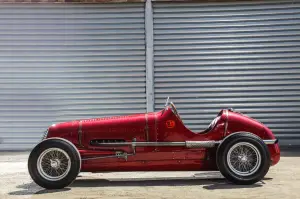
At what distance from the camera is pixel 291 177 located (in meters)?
6.96

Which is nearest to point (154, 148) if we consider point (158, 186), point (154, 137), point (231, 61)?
point (154, 137)

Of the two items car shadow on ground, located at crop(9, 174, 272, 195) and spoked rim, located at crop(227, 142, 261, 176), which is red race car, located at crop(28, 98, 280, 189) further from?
car shadow on ground, located at crop(9, 174, 272, 195)

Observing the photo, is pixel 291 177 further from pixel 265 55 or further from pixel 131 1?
pixel 131 1

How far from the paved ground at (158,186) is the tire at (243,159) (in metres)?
0.14

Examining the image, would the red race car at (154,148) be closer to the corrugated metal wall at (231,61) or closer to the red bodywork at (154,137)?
the red bodywork at (154,137)

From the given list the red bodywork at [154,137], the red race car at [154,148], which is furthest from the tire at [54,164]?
the red bodywork at [154,137]

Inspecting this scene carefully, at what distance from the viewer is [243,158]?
629cm

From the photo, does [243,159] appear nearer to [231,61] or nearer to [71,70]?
[231,61]

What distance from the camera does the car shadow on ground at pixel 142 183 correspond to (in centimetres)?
613

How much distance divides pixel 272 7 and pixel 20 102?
6534 mm

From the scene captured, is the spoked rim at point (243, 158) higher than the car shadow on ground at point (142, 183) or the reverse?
higher

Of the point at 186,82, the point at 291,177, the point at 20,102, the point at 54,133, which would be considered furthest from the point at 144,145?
the point at 20,102

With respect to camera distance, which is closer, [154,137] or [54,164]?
[54,164]

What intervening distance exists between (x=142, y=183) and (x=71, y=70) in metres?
5.70
